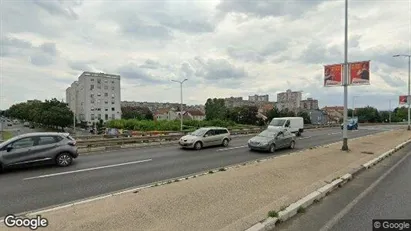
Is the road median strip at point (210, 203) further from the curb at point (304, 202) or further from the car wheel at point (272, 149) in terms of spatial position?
the car wheel at point (272, 149)

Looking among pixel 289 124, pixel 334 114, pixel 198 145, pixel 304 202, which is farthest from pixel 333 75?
pixel 334 114

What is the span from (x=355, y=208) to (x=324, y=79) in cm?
1439

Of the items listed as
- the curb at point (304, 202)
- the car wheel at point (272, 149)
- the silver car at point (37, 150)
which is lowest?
the car wheel at point (272, 149)

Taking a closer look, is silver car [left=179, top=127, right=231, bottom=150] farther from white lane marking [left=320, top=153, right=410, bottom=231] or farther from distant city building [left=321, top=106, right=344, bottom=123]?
distant city building [left=321, top=106, right=344, bottom=123]

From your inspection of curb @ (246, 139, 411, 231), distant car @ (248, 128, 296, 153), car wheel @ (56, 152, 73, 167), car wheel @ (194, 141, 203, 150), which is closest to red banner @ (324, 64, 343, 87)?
distant car @ (248, 128, 296, 153)

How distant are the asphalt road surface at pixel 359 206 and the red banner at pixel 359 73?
918 cm

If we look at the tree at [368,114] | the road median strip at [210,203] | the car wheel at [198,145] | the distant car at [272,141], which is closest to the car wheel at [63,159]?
the road median strip at [210,203]

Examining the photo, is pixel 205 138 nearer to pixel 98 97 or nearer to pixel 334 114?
pixel 98 97

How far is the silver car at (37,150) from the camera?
1127 centimetres

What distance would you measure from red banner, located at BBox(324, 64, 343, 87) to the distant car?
13.9ft

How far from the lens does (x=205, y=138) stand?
2012 cm

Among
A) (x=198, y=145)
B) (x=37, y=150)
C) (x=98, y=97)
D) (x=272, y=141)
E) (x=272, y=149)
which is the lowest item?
(x=272, y=149)

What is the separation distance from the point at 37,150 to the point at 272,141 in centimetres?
1255

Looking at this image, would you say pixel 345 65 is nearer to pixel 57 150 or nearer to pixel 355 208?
pixel 355 208
